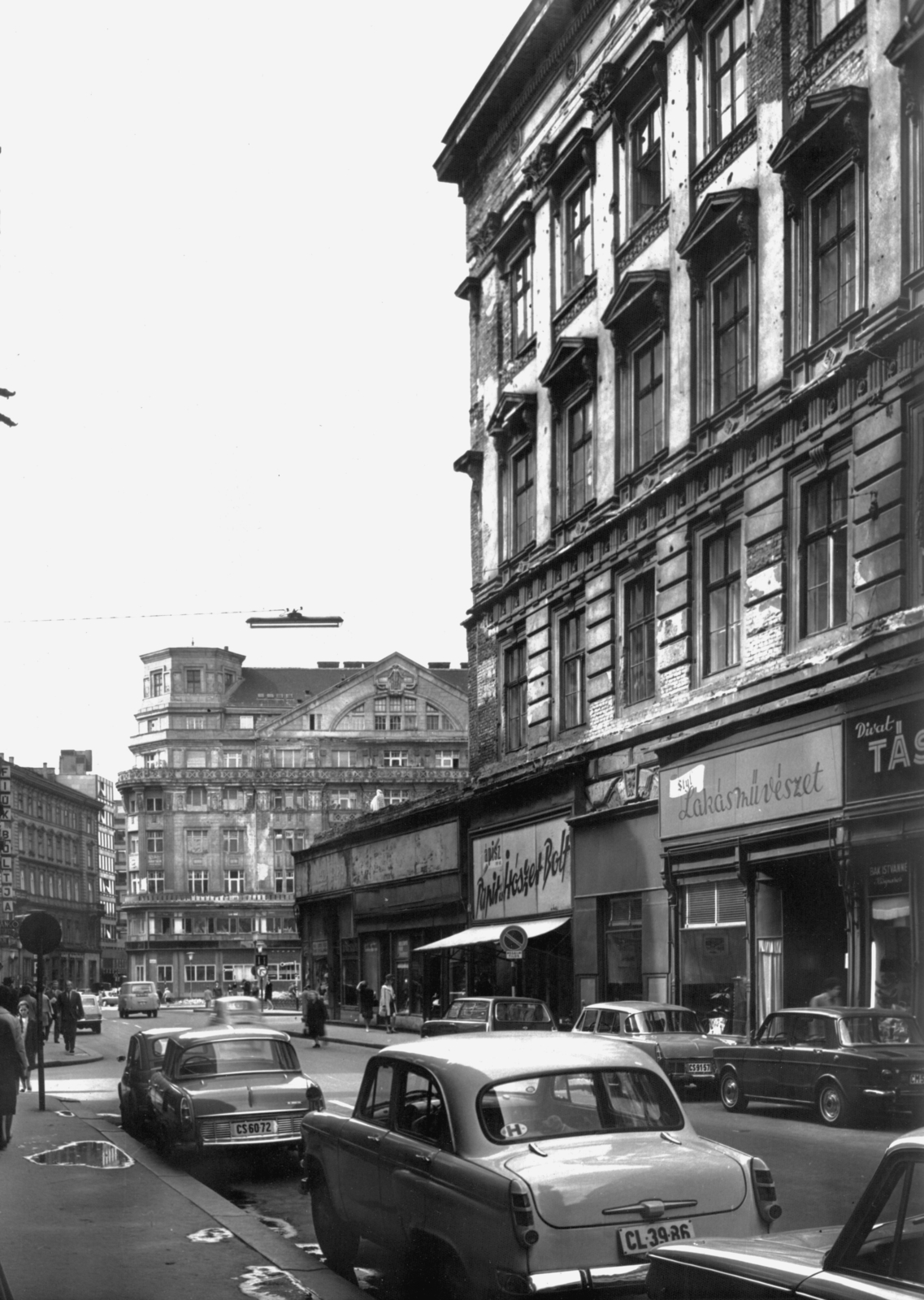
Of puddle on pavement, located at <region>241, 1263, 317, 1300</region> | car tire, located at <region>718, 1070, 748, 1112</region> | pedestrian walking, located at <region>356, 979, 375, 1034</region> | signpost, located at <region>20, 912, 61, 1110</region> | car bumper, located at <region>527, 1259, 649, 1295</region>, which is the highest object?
signpost, located at <region>20, 912, 61, 1110</region>

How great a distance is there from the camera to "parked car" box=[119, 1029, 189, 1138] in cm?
1839

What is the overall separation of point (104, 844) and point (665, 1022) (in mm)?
148512

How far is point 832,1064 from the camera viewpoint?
19.6 metres

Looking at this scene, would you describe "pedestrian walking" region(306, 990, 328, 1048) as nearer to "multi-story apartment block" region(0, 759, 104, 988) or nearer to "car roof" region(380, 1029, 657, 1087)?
"car roof" region(380, 1029, 657, 1087)

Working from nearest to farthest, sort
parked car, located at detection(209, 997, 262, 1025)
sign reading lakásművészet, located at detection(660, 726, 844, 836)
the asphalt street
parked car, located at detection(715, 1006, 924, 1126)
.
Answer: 1. the asphalt street
2. parked car, located at detection(715, 1006, 924, 1126)
3. sign reading lakásművészet, located at detection(660, 726, 844, 836)
4. parked car, located at detection(209, 997, 262, 1025)

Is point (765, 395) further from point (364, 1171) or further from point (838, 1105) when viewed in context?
point (364, 1171)

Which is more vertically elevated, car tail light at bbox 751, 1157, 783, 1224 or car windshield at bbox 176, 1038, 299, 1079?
car tail light at bbox 751, 1157, 783, 1224

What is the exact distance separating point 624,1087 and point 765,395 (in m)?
19.9

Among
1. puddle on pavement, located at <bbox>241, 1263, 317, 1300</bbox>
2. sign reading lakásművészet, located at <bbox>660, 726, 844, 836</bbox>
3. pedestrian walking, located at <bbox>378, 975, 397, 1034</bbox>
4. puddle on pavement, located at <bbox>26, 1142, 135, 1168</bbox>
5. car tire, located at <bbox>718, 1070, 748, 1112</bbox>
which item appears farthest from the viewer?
pedestrian walking, located at <bbox>378, 975, 397, 1034</bbox>

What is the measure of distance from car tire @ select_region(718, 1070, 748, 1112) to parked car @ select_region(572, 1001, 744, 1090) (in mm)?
910

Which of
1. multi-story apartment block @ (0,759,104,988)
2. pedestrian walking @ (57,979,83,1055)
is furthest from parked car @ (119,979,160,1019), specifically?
pedestrian walking @ (57,979,83,1055)

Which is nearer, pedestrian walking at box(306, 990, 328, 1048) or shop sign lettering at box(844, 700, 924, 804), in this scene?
shop sign lettering at box(844, 700, 924, 804)

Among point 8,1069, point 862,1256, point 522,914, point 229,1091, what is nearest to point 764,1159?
point 229,1091

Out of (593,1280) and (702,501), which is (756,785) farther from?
(593,1280)
